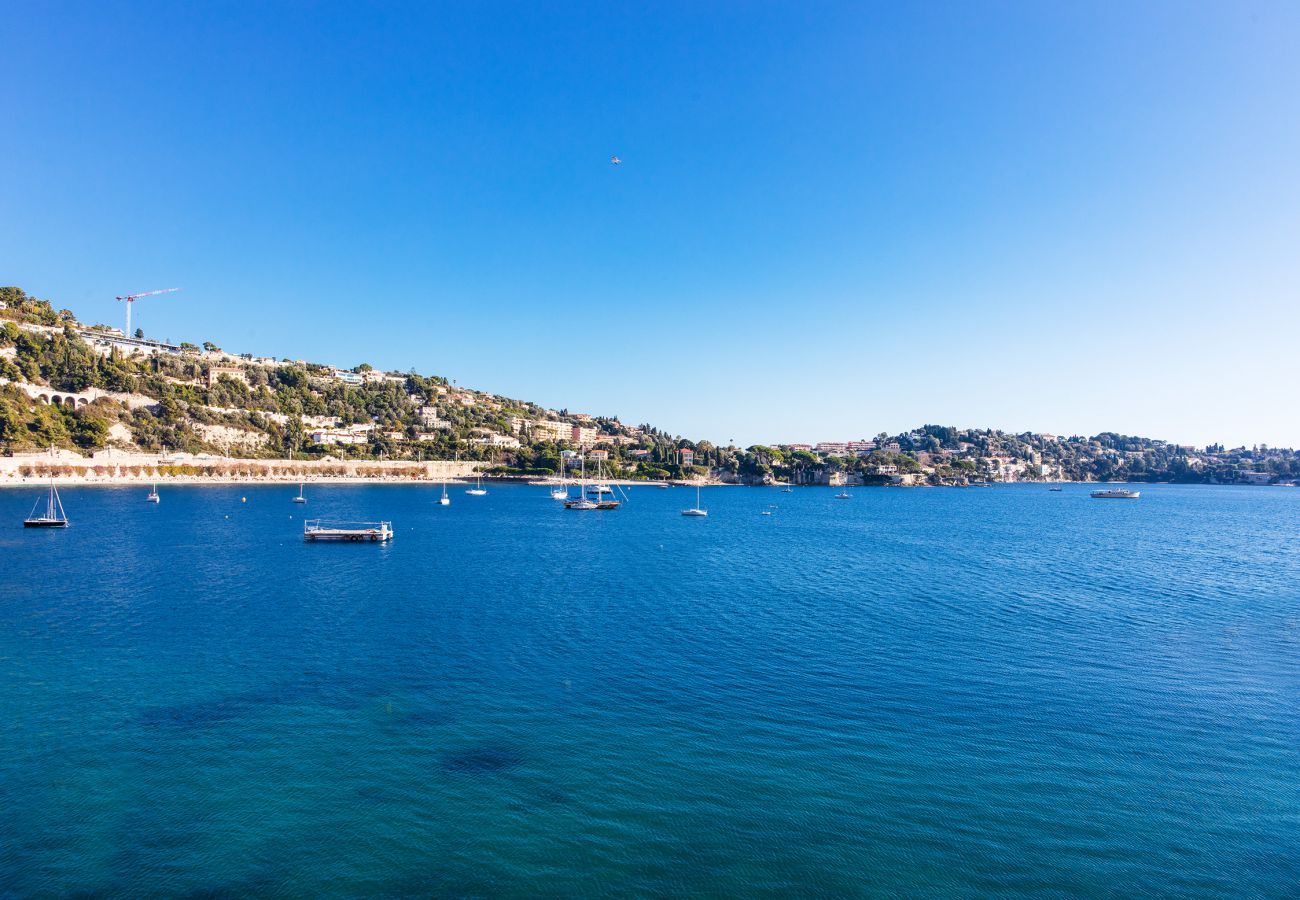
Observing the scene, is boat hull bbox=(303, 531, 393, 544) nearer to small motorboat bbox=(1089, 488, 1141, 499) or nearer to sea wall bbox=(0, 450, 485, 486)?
sea wall bbox=(0, 450, 485, 486)

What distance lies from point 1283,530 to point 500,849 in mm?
105859

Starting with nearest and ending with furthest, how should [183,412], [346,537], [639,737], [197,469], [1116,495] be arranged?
[639,737], [346,537], [197,469], [183,412], [1116,495]

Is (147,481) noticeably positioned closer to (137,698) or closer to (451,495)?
(451,495)

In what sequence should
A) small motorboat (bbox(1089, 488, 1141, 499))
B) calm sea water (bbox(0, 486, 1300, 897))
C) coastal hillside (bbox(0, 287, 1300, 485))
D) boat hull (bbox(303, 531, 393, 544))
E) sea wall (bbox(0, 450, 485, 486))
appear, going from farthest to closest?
small motorboat (bbox(1089, 488, 1141, 499)) → coastal hillside (bbox(0, 287, 1300, 485)) → sea wall (bbox(0, 450, 485, 486)) → boat hull (bbox(303, 531, 393, 544)) → calm sea water (bbox(0, 486, 1300, 897))

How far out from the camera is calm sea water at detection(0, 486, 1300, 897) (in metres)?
12.1

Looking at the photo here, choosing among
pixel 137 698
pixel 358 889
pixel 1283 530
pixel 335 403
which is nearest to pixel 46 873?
pixel 358 889

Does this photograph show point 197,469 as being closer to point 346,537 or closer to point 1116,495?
point 346,537

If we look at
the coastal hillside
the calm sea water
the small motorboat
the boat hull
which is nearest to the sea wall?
the coastal hillside

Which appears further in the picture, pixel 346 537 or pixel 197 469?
pixel 197 469

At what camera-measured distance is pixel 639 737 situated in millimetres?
17375

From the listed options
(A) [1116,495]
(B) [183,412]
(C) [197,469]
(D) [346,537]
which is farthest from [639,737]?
Answer: (A) [1116,495]

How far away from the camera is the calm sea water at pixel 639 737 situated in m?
12.1

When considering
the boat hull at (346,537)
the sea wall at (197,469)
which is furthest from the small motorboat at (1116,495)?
the boat hull at (346,537)

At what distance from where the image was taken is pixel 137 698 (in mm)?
19578
